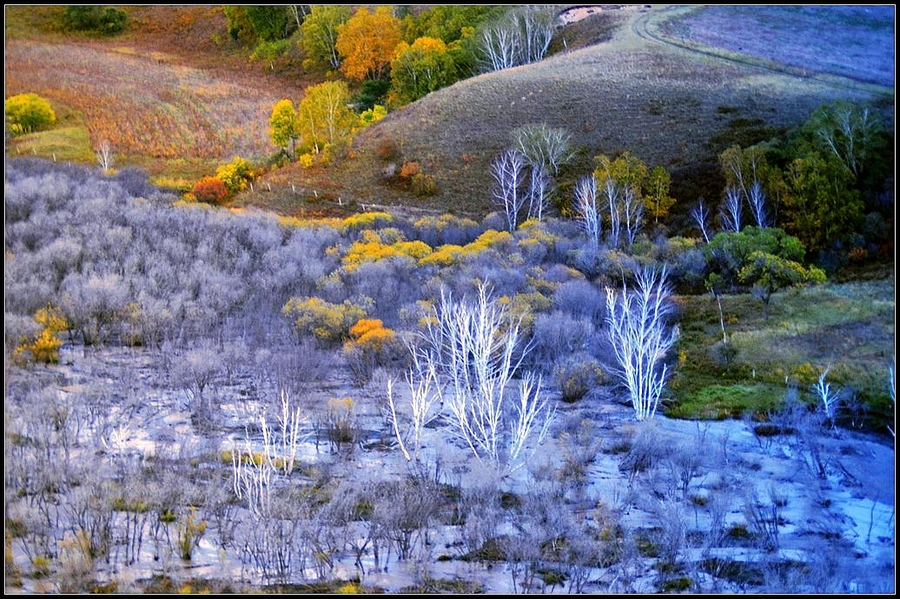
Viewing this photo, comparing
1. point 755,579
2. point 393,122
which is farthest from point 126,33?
point 755,579

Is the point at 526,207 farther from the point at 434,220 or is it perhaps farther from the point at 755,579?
the point at 755,579

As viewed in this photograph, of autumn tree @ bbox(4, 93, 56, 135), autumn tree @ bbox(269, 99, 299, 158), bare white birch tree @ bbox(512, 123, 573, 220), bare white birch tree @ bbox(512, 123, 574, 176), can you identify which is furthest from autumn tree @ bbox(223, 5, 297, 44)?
bare white birch tree @ bbox(512, 123, 574, 176)

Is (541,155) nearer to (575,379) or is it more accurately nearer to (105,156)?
(105,156)

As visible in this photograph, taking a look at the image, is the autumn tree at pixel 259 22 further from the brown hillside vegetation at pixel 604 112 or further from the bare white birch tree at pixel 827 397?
the bare white birch tree at pixel 827 397

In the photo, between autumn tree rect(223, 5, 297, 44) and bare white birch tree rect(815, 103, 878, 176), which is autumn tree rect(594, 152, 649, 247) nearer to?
bare white birch tree rect(815, 103, 878, 176)

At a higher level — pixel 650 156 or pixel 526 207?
pixel 650 156

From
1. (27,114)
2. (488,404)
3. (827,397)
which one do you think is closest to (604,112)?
(827,397)
